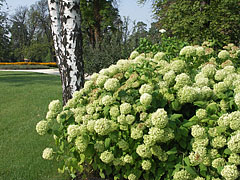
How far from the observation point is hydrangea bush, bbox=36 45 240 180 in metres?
1.94

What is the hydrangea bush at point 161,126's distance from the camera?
1937mm

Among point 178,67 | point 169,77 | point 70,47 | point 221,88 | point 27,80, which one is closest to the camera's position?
point 221,88

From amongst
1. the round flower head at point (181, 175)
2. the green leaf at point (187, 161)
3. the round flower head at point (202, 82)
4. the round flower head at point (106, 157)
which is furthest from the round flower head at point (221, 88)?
the round flower head at point (106, 157)

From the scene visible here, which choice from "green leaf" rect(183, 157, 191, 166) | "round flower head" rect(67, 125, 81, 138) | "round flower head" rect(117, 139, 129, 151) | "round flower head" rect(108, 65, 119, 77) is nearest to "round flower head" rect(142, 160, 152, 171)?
"round flower head" rect(117, 139, 129, 151)

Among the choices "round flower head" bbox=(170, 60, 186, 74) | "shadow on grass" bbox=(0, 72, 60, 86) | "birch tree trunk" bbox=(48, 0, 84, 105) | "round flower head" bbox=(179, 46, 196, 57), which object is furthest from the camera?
"shadow on grass" bbox=(0, 72, 60, 86)

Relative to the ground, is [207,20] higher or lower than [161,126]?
higher

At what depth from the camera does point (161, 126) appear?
189 centimetres

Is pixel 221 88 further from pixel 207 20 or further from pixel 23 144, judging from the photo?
pixel 207 20

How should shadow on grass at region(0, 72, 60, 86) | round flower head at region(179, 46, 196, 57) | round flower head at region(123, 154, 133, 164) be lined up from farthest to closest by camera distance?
shadow on grass at region(0, 72, 60, 86) → round flower head at region(179, 46, 196, 57) → round flower head at region(123, 154, 133, 164)

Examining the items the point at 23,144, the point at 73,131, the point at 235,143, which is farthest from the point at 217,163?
the point at 23,144

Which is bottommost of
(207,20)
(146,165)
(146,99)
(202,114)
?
(146,165)

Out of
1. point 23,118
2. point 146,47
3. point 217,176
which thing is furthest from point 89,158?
point 23,118

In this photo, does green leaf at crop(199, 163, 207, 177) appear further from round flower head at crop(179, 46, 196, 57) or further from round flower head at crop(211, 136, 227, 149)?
round flower head at crop(179, 46, 196, 57)

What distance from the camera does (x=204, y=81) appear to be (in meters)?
2.34
